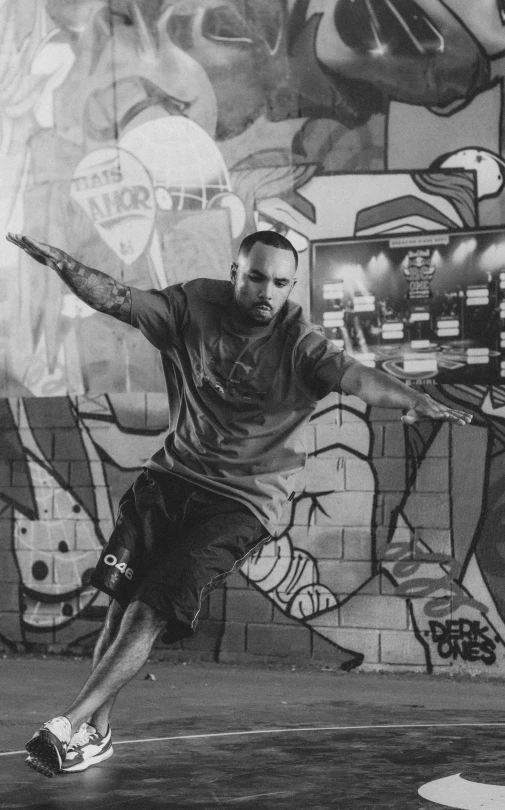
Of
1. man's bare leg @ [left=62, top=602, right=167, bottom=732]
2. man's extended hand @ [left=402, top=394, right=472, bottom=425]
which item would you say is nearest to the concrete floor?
man's bare leg @ [left=62, top=602, right=167, bottom=732]

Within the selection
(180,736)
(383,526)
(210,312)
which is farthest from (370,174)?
(180,736)

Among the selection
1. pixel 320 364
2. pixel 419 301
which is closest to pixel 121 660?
pixel 320 364

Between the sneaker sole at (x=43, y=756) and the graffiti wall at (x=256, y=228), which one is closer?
the sneaker sole at (x=43, y=756)

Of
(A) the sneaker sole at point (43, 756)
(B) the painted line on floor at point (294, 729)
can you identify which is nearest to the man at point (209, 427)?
(A) the sneaker sole at point (43, 756)

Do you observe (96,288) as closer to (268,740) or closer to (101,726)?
(101,726)

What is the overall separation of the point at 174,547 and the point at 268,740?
3.51ft

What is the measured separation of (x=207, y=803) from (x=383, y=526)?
410 cm

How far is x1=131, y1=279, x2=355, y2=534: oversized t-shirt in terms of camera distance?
13.2 feet

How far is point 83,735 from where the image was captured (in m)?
3.81

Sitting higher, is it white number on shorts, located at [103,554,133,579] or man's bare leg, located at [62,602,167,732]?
white number on shorts, located at [103,554,133,579]

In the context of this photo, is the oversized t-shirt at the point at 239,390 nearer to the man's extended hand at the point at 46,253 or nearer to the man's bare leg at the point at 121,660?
the man's extended hand at the point at 46,253

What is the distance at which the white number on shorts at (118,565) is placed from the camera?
3.91 meters

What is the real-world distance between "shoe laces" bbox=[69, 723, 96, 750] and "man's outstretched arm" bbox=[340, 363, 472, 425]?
4.77ft

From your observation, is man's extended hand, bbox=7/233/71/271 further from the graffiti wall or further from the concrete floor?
the graffiti wall
